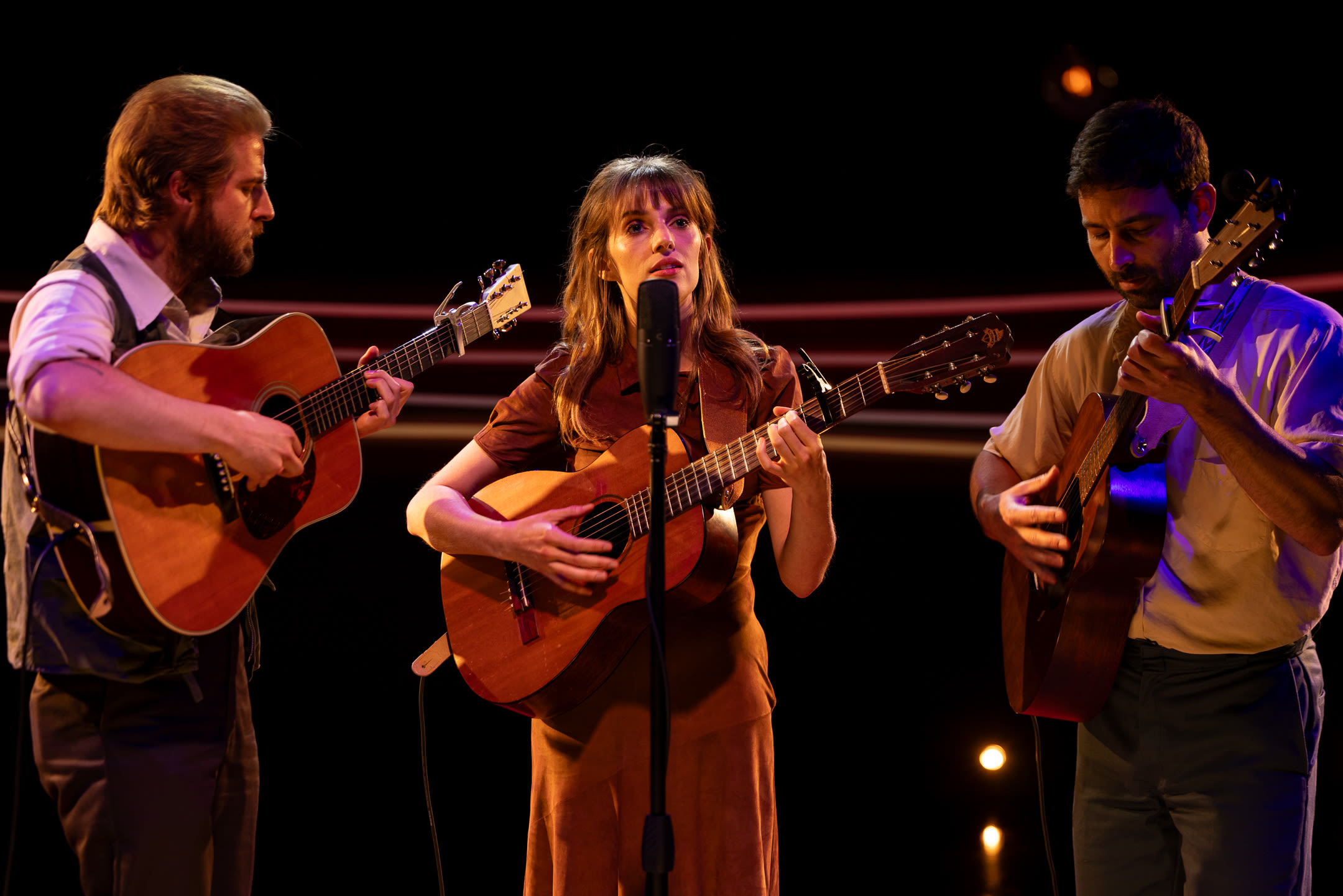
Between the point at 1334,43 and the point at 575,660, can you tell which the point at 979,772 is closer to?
the point at 575,660

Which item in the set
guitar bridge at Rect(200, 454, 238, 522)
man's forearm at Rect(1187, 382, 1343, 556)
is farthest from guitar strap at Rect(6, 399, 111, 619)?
man's forearm at Rect(1187, 382, 1343, 556)

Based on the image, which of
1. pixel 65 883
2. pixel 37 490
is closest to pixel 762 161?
pixel 37 490

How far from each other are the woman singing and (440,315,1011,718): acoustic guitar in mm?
50

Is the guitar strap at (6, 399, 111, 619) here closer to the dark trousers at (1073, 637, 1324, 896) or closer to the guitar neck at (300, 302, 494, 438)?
the guitar neck at (300, 302, 494, 438)

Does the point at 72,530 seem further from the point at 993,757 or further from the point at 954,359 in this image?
Result: the point at 993,757

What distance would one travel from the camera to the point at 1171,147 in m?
2.14

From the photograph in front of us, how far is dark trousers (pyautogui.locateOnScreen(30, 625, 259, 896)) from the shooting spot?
191 centimetres

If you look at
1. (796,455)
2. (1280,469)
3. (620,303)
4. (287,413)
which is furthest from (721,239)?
(1280,469)

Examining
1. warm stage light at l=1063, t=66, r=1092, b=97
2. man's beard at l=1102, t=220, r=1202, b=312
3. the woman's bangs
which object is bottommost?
man's beard at l=1102, t=220, r=1202, b=312

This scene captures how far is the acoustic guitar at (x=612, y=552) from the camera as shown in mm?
2240

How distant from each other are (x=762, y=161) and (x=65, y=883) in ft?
12.3

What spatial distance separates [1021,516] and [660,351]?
3.12ft

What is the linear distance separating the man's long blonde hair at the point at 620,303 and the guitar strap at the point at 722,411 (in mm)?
20

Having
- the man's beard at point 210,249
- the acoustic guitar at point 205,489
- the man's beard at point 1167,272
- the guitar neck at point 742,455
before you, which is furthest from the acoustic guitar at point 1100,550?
the man's beard at point 210,249
